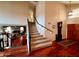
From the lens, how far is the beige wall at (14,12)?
240 centimetres

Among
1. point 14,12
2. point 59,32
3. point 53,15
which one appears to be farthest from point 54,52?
point 14,12

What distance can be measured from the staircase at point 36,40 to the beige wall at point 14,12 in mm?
186

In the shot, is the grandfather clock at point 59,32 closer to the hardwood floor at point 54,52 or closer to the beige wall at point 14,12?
the hardwood floor at point 54,52

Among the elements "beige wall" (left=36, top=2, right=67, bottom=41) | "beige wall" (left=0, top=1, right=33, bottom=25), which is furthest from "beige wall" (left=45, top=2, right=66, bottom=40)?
"beige wall" (left=0, top=1, right=33, bottom=25)

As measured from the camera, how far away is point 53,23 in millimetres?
2438

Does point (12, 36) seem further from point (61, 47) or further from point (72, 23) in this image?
point (72, 23)

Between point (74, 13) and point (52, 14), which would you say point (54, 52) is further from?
point (74, 13)

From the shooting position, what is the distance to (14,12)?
243 cm

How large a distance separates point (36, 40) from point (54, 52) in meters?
0.42

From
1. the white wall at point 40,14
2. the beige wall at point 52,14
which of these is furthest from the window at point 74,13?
the white wall at point 40,14

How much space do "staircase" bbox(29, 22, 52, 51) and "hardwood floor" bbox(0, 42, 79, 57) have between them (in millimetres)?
76

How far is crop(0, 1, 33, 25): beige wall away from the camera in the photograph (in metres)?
2.40

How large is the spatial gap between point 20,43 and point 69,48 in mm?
922

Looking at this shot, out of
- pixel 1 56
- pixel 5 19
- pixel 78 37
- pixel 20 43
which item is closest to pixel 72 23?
pixel 78 37
